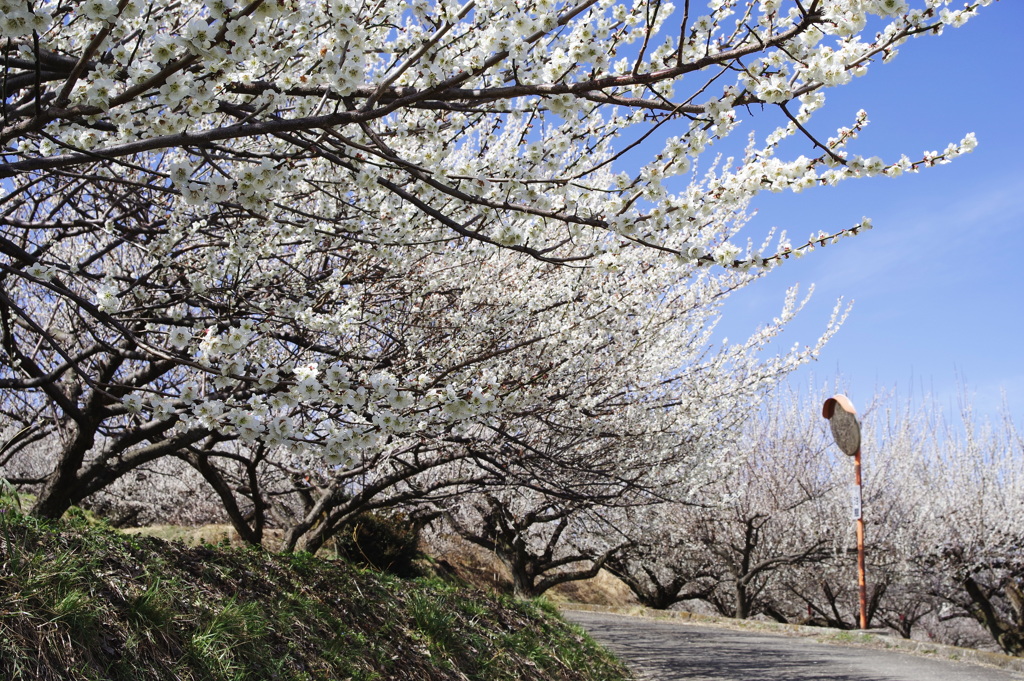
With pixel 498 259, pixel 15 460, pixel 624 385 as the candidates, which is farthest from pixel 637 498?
pixel 15 460

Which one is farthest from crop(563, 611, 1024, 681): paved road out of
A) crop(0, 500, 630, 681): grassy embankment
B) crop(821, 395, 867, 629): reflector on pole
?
crop(0, 500, 630, 681): grassy embankment

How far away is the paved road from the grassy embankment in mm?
2692

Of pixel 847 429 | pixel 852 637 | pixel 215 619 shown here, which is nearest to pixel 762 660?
pixel 852 637

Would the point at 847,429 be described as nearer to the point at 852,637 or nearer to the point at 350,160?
the point at 852,637

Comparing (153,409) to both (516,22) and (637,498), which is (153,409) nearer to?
(516,22)

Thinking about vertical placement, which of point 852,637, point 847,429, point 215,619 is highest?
point 847,429

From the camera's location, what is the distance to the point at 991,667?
908 centimetres

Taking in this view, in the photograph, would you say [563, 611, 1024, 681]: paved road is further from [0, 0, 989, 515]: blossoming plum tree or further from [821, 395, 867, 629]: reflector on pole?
[0, 0, 989, 515]: blossoming plum tree

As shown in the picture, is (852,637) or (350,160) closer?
(350,160)

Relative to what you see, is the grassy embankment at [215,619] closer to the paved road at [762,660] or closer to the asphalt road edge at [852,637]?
the paved road at [762,660]

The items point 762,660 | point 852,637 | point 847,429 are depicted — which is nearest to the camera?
point 762,660

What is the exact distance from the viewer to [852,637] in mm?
11391

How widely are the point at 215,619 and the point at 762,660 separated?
7.34 meters

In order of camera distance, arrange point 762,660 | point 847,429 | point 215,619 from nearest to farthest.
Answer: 1. point 215,619
2. point 762,660
3. point 847,429
